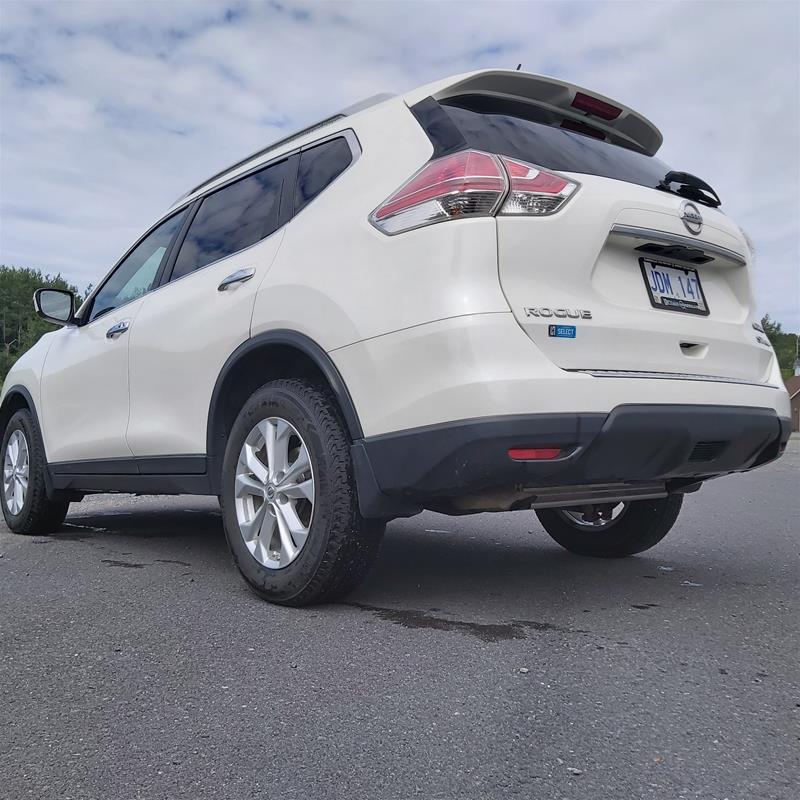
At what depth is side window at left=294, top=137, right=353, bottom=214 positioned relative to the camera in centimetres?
332

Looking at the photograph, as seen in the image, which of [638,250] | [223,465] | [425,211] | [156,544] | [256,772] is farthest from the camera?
[156,544]

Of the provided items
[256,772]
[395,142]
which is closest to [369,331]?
[395,142]

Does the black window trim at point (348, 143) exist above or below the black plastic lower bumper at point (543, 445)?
above

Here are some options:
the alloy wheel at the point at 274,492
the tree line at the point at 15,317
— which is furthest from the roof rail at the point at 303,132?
the tree line at the point at 15,317

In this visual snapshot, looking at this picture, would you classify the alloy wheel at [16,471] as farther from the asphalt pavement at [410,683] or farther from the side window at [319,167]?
the side window at [319,167]

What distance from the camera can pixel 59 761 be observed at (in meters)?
1.84

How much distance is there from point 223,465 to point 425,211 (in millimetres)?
1432

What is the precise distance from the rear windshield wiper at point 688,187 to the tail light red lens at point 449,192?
0.88 meters

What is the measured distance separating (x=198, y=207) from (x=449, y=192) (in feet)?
6.86

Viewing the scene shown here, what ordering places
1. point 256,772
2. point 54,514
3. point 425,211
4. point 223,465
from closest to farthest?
point 256,772
point 425,211
point 223,465
point 54,514

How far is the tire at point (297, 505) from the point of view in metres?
2.95

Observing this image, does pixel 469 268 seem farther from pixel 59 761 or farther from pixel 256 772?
pixel 59 761

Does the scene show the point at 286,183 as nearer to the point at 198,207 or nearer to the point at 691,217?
the point at 198,207

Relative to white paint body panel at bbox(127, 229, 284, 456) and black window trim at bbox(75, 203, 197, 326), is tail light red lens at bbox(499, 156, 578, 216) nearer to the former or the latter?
white paint body panel at bbox(127, 229, 284, 456)
